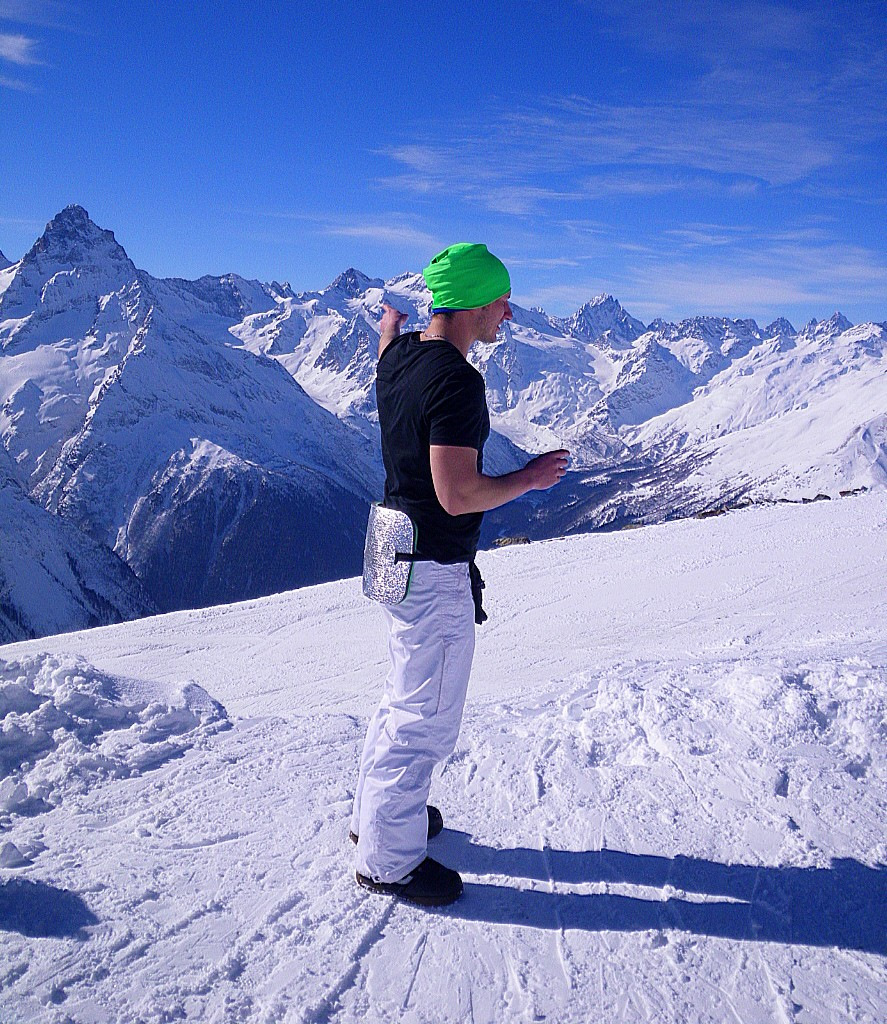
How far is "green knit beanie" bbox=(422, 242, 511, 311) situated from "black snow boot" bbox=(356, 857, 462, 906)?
2609 mm

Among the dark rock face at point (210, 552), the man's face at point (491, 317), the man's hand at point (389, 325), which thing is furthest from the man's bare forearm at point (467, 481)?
the dark rock face at point (210, 552)

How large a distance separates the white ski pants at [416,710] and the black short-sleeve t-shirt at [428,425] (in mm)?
170

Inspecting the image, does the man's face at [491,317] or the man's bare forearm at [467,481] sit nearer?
the man's bare forearm at [467,481]

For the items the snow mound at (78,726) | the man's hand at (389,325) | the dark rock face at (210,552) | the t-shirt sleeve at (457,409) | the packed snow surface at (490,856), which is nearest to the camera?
the packed snow surface at (490,856)

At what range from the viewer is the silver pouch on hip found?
3484 millimetres

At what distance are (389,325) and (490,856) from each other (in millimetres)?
2892

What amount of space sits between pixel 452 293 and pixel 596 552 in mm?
15136

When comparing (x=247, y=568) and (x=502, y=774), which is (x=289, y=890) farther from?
(x=247, y=568)

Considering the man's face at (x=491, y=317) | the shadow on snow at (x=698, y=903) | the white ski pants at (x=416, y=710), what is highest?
the man's face at (x=491, y=317)

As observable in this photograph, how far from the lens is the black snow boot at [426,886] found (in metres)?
→ 3.56

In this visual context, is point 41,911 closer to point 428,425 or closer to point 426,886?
point 426,886

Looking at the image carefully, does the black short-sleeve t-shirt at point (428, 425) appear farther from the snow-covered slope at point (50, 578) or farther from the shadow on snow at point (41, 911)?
the snow-covered slope at point (50, 578)

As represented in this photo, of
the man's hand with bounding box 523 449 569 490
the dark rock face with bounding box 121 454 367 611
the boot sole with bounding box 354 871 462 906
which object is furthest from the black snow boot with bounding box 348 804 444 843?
the dark rock face with bounding box 121 454 367 611

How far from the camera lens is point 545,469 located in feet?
11.0
